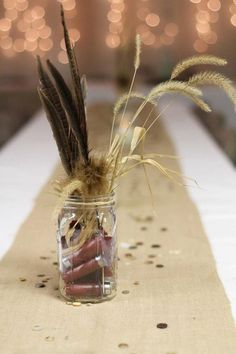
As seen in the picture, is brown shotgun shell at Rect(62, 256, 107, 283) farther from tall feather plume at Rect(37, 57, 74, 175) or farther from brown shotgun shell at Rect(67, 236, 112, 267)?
tall feather plume at Rect(37, 57, 74, 175)

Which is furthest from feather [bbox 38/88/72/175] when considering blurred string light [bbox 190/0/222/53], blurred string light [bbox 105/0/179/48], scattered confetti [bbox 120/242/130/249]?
blurred string light [bbox 190/0/222/53]

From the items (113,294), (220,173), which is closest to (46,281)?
(113,294)

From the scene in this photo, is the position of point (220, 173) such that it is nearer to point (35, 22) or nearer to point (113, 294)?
point (113, 294)

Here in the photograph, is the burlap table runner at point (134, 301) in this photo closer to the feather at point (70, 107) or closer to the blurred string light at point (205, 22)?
the feather at point (70, 107)

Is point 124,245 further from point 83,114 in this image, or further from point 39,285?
point 83,114

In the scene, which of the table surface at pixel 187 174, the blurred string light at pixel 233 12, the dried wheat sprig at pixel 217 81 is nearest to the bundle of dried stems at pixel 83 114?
the dried wheat sprig at pixel 217 81

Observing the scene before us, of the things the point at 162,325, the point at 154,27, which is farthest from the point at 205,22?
the point at 162,325
